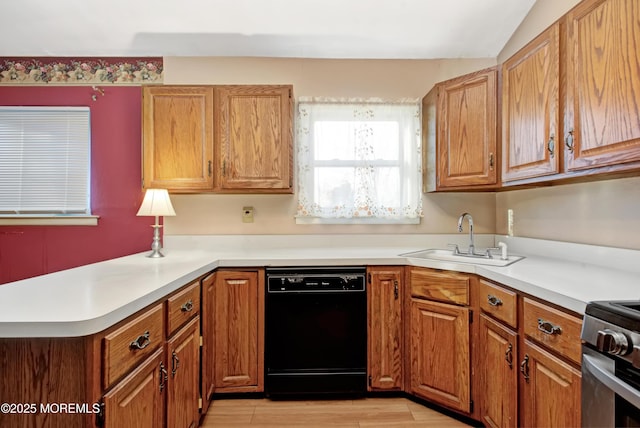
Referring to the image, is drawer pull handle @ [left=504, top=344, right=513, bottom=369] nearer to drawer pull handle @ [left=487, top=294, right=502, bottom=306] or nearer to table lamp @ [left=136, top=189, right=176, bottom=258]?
drawer pull handle @ [left=487, top=294, right=502, bottom=306]

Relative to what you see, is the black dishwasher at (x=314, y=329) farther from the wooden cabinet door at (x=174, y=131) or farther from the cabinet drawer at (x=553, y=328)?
the wooden cabinet door at (x=174, y=131)

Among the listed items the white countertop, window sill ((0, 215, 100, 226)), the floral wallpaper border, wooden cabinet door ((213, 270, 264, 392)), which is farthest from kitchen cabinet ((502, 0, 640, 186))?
window sill ((0, 215, 100, 226))

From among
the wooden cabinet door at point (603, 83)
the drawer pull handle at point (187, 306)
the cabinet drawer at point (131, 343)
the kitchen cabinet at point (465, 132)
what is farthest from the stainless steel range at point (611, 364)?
the drawer pull handle at point (187, 306)

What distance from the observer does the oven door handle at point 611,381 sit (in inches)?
31.1

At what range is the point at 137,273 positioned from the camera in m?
1.46

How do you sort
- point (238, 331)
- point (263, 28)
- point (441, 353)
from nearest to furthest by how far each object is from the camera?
point (441, 353) → point (238, 331) → point (263, 28)

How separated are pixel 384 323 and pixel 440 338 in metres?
0.33

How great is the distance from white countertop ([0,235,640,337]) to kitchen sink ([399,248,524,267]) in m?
0.09

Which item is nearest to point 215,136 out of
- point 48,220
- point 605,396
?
point 48,220

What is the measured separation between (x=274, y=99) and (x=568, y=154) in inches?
68.1

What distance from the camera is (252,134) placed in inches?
86.4

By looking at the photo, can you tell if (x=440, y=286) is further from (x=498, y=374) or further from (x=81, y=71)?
(x=81, y=71)

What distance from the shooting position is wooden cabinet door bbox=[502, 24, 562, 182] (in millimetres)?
1521

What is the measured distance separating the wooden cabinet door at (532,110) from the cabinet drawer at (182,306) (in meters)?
1.87
